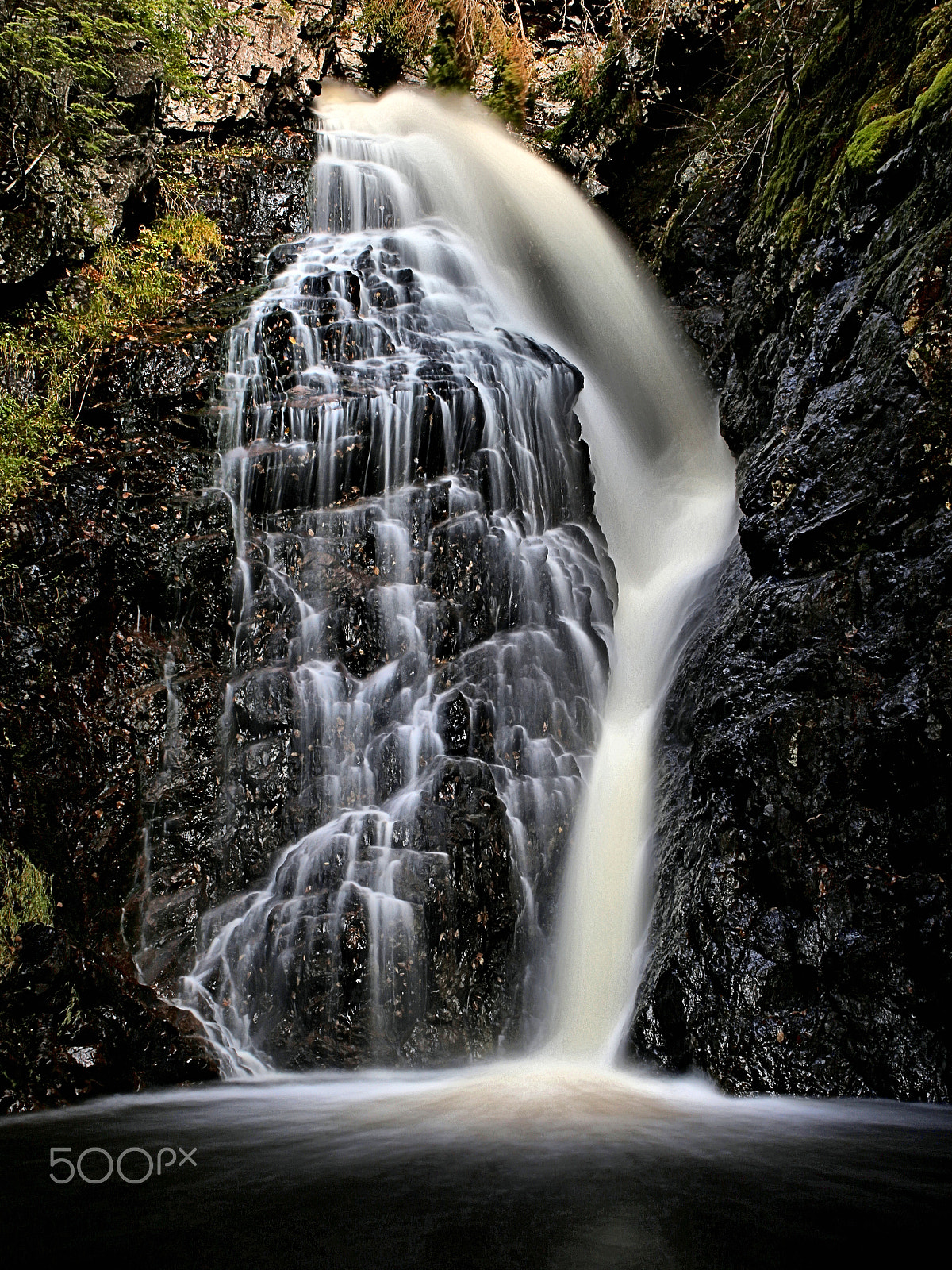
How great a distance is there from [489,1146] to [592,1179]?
58 cm

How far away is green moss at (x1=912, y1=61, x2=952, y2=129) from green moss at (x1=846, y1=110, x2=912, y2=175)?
0.17m

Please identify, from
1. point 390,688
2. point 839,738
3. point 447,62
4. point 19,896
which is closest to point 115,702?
point 19,896

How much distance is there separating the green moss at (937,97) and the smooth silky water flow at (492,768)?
3600 mm

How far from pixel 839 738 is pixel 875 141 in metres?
4.43

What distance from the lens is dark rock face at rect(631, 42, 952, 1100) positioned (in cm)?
454

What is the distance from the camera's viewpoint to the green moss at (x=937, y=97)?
5.44 metres

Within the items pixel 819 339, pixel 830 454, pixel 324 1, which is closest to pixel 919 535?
pixel 830 454

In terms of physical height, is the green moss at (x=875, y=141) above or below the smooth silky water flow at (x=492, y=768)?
above

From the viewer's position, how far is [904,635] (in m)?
4.86

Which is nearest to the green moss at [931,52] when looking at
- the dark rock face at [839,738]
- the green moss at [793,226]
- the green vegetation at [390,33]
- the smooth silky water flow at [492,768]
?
the dark rock face at [839,738]

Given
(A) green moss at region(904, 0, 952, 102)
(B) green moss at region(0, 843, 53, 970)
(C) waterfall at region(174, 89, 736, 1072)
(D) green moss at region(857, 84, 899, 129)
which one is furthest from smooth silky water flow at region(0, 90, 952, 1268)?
(A) green moss at region(904, 0, 952, 102)

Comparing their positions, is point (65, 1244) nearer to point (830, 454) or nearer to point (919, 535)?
point (919, 535)

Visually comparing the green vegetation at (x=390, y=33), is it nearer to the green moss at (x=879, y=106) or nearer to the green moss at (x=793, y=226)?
the green moss at (x=793, y=226)

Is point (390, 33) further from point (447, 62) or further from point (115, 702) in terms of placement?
point (115, 702)
